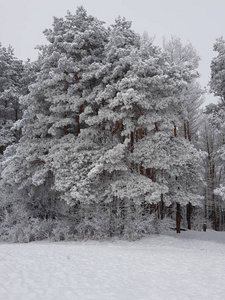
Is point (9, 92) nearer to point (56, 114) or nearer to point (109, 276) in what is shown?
point (56, 114)

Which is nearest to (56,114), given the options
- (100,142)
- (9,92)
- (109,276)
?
(100,142)

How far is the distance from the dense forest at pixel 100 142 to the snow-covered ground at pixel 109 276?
410 centimetres

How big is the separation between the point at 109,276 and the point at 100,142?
9525mm

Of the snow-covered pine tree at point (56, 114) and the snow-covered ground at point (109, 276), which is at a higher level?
the snow-covered pine tree at point (56, 114)

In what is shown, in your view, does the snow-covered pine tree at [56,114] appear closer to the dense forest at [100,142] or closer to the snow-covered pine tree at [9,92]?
the dense forest at [100,142]

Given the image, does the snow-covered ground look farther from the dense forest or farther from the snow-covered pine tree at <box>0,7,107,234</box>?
the snow-covered pine tree at <box>0,7,107,234</box>

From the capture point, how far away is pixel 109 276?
6387 mm

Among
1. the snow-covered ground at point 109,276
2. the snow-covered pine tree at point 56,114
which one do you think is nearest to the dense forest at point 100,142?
the snow-covered pine tree at point 56,114

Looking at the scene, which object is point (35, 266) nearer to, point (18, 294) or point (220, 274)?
point (18, 294)

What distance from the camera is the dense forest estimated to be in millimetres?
13023

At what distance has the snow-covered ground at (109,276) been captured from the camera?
506cm

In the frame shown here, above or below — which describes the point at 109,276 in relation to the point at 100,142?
below

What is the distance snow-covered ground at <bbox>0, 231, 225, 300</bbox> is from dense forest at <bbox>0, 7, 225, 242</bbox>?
4.10 m

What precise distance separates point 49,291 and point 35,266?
180cm
